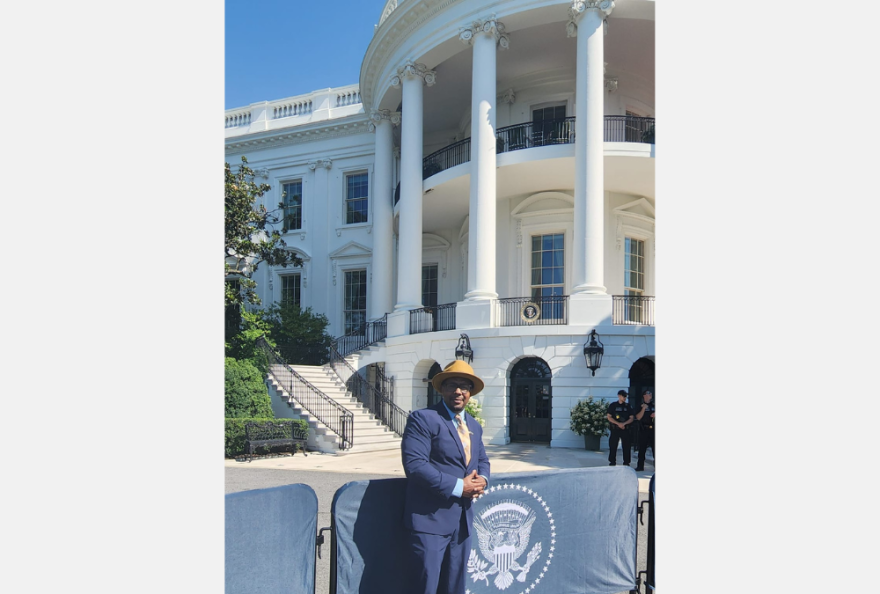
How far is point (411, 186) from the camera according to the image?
2066 cm

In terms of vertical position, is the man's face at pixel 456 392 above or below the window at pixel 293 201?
below

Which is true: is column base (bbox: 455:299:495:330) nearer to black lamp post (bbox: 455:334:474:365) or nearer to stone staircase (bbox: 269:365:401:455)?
black lamp post (bbox: 455:334:474:365)

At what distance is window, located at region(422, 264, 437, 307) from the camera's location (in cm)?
2492

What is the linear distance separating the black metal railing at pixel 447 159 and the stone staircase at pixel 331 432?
702 cm

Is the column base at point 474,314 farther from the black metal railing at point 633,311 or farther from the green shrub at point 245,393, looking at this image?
the green shrub at point 245,393

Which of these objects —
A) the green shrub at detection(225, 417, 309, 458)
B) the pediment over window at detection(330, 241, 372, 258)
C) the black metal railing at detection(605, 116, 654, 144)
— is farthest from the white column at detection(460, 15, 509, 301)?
the pediment over window at detection(330, 241, 372, 258)

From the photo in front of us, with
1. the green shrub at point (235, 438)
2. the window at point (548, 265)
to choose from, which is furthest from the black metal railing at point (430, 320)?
the green shrub at point (235, 438)

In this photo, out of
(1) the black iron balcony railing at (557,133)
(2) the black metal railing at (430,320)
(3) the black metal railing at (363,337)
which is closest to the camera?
(1) the black iron balcony railing at (557,133)

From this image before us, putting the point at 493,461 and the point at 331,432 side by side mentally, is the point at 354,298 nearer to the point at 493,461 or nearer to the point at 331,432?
the point at 331,432

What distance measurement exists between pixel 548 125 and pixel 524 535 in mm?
17264

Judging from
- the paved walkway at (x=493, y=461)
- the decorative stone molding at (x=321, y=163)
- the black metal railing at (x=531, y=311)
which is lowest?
the paved walkway at (x=493, y=461)

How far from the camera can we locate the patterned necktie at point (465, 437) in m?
4.23

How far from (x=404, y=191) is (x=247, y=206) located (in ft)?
16.1

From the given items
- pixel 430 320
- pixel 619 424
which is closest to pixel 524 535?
pixel 619 424
